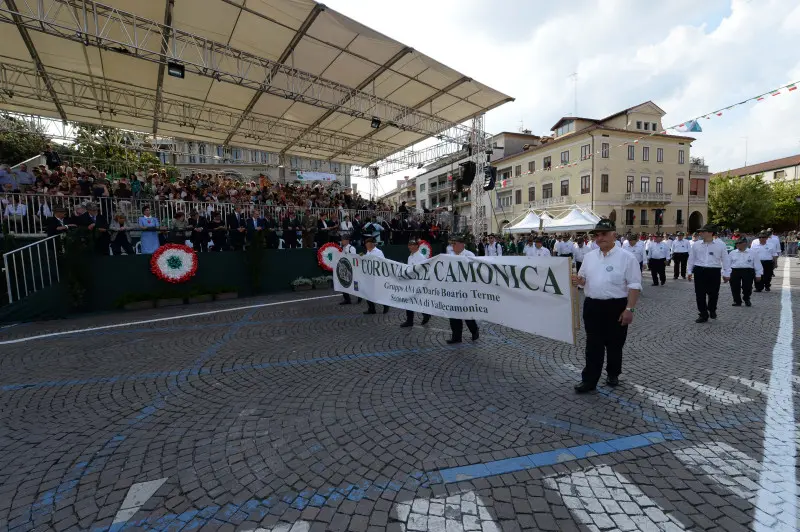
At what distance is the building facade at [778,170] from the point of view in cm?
5674

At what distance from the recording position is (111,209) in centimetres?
1074

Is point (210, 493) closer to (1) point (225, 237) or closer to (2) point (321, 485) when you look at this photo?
(2) point (321, 485)

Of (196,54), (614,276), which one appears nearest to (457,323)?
(614,276)

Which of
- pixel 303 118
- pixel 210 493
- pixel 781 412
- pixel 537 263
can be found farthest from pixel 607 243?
pixel 303 118

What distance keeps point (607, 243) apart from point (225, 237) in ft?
36.7

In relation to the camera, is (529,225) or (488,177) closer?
(488,177)

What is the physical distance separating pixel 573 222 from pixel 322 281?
45.0 feet

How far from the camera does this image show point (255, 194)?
16391mm

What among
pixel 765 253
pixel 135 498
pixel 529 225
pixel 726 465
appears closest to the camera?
pixel 135 498

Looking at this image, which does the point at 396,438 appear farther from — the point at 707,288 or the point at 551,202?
the point at 551,202

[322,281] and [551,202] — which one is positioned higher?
[551,202]

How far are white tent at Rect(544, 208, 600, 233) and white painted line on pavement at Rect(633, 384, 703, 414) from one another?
51.7 feet

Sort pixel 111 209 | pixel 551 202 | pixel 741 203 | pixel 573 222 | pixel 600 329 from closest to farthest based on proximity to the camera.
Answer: pixel 600 329
pixel 111 209
pixel 573 222
pixel 551 202
pixel 741 203

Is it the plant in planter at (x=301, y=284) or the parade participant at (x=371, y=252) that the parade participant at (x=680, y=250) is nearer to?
the parade participant at (x=371, y=252)
